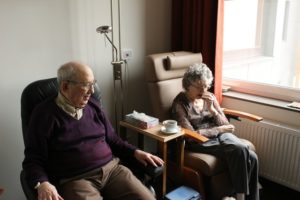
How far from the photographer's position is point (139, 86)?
284cm

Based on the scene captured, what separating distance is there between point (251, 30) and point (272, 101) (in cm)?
72

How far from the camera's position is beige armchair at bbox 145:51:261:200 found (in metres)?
2.09

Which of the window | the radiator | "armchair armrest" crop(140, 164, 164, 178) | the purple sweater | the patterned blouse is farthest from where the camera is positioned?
the window

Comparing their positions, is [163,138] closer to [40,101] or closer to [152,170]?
[152,170]

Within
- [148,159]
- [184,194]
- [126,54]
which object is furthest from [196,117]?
[126,54]

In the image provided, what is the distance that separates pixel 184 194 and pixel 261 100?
1.15 metres

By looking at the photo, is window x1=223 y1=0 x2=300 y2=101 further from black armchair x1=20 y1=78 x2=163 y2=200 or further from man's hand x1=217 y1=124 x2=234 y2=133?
black armchair x1=20 y1=78 x2=163 y2=200

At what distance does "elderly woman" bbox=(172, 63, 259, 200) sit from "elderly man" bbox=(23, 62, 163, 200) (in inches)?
22.3

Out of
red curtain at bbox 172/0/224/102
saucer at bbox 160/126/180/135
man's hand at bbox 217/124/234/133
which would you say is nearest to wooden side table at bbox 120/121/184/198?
saucer at bbox 160/126/180/135

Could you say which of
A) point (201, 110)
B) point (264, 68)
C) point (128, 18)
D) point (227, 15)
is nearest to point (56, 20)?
point (128, 18)

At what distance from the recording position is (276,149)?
2490 mm

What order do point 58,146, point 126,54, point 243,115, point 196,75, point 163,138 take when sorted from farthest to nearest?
point 126,54 → point 243,115 → point 196,75 → point 163,138 → point 58,146

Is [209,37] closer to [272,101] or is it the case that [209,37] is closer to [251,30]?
[251,30]

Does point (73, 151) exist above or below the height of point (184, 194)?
above
